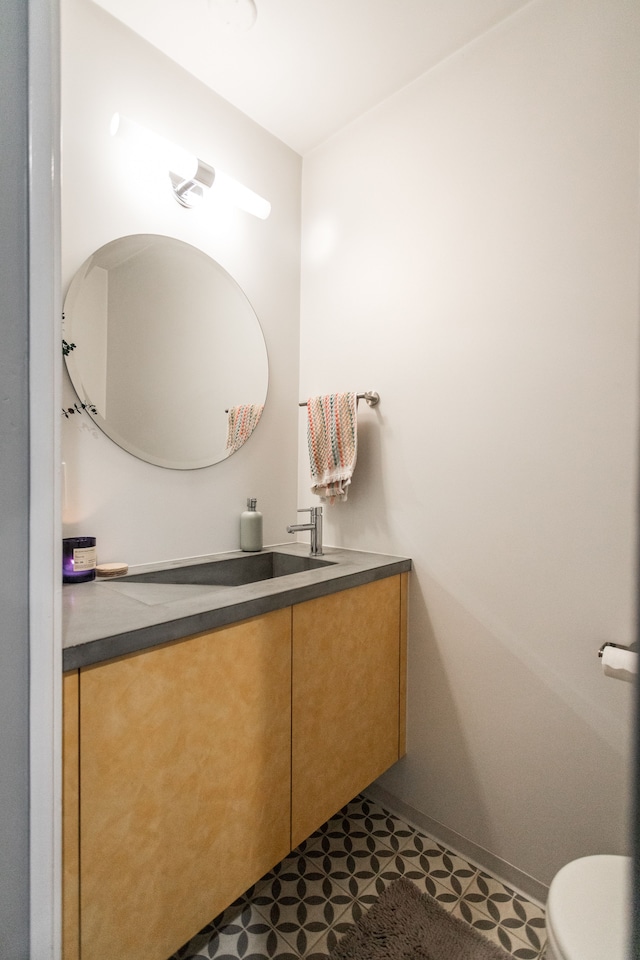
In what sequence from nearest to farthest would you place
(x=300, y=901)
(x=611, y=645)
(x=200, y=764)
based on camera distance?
(x=200, y=764), (x=611, y=645), (x=300, y=901)

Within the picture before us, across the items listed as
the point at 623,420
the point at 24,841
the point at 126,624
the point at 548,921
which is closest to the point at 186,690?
the point at 126,624

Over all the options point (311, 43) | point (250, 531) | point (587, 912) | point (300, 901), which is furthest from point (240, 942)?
point (311, 43)

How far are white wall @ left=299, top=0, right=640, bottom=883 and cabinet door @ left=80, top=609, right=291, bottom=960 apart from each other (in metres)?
0.60

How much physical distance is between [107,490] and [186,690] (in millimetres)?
659

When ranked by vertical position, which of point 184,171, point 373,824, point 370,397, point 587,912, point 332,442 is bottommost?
point 373,824

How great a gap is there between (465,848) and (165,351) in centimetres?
178

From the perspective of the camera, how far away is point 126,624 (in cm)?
87

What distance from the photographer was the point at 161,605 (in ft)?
3.32

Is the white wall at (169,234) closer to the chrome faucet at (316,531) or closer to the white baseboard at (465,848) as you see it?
the chrome faucet at (316,531)

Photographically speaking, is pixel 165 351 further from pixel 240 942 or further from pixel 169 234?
pixel 240 942

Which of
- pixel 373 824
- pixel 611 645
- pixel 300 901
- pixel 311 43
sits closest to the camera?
pixel 611 645

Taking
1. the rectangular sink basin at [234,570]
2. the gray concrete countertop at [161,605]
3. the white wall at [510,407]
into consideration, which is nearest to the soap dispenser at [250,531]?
the rectangular sink basin at [234,570]

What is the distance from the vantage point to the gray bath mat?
111 centimetres

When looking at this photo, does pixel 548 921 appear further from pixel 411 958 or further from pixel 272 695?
pixel 272 695
